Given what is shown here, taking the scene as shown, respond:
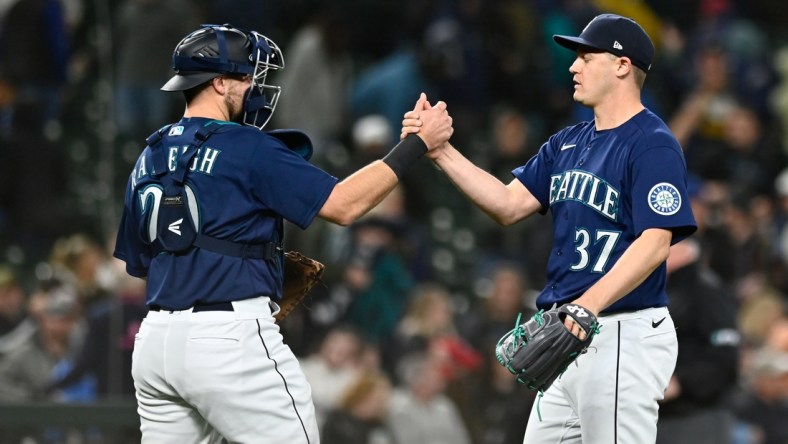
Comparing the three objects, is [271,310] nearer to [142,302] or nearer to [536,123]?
[142,302]

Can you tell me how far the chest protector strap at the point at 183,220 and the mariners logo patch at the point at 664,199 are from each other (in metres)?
1.35

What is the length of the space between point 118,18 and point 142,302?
238cm

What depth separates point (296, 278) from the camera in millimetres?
5266

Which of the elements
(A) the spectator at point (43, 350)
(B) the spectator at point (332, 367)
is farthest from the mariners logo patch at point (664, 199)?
(A) the spectator at point (43, 350)

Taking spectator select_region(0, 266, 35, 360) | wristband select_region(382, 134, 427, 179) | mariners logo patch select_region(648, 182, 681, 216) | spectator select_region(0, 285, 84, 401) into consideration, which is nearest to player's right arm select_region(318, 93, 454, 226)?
wristband select_region(382, 134, 427, 179)

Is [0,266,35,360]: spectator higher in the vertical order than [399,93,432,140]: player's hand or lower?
lower

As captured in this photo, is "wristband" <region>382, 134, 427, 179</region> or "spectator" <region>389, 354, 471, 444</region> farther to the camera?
"spectator" <region>389, 354, 471, 444</region>

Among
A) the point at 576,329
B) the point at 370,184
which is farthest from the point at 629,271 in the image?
the point at 370,184

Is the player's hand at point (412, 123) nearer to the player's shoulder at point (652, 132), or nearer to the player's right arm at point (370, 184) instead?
the player's right arm at point (370, 184)

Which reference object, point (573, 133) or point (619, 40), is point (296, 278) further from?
point (619, 40)

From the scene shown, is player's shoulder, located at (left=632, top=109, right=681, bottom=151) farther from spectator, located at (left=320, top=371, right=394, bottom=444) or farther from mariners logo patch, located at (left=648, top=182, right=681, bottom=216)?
spectator, located at (left=320, top=371, right=394, bottom=444)

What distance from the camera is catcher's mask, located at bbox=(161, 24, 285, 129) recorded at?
4.85 meters

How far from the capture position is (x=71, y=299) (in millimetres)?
8938

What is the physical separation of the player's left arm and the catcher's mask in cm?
136
